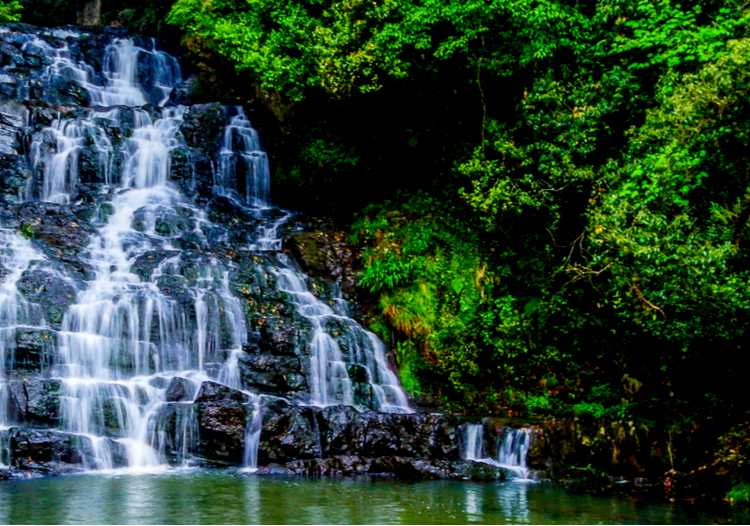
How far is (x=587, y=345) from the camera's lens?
16.9 m

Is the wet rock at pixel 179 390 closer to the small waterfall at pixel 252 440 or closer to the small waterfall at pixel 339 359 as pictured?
the small waterfall at pixel 252 440

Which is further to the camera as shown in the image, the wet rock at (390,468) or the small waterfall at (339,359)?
the small waterfall at (339,359)

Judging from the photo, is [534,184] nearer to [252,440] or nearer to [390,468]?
[390,468]

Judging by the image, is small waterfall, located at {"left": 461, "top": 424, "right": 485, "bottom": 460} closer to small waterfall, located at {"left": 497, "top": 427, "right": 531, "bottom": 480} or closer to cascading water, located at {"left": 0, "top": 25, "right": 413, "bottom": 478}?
small waterfall, located at {"left": 497, "top": 427, "right": 531, "bottom": 480}

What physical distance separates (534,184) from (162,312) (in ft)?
28.5

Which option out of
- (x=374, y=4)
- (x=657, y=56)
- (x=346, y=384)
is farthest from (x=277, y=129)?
(x=657, y=56)

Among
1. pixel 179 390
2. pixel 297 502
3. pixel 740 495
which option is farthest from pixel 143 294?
pixel 740 495

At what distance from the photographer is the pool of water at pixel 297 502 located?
9.23 metres

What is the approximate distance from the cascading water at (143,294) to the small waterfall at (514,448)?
11.0 feet

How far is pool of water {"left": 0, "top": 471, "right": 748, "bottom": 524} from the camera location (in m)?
9.23

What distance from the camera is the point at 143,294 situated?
55.8 feet

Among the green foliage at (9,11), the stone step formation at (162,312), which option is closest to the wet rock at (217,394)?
the stone step formation at (162,312)

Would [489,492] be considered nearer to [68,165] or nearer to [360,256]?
[360,256]

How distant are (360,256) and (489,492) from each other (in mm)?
9972
